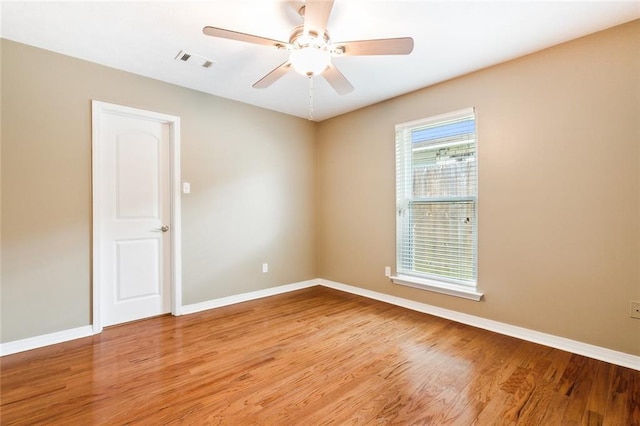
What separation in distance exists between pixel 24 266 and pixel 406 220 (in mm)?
3724

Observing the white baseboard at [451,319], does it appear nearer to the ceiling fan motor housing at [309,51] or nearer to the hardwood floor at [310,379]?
the hardwood floor at [310,379]

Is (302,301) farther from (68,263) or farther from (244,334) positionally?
(68,263)

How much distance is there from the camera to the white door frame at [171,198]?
2.80 meters

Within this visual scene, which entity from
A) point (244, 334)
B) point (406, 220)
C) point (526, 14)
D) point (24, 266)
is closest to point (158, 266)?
point (24, 266)

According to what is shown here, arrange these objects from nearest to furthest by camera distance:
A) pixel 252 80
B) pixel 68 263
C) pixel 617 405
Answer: pixel 617 405 < pixel 68 263 < pixel 252 80

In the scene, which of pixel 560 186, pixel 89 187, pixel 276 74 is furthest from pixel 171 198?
pixel 560 186

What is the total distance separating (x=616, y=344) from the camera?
2238 mm

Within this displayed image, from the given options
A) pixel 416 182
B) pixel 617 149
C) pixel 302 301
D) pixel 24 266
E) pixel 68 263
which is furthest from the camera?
pixel 302 301

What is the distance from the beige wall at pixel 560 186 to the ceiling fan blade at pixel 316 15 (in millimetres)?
1921

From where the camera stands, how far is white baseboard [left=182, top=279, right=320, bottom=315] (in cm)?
343

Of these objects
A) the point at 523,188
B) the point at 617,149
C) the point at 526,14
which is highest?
the point at 526,14

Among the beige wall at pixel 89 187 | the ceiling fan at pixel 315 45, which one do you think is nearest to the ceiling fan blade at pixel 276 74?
the ceiling fan at pixel 315 45

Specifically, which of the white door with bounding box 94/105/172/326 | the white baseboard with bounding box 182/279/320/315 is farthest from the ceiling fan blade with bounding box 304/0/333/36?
the white baseboard with bounding box 182/279/320/315

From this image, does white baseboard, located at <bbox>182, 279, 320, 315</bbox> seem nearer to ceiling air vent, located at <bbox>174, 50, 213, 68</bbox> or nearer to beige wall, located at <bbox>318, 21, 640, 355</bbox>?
beige wall, located at <bbox>318, 21, 640, 355</bbox>
